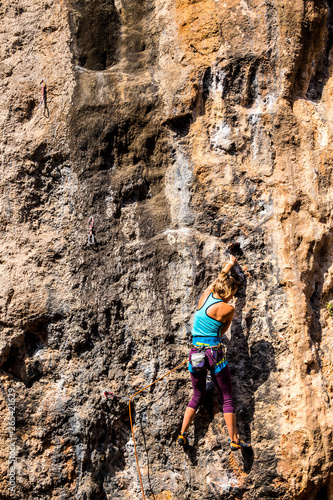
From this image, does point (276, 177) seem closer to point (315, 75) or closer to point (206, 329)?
point (315, 75)

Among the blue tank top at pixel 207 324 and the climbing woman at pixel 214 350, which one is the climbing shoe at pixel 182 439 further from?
the blue tank top at pixel 207 324

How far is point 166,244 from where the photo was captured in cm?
409

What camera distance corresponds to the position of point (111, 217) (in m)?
4.22

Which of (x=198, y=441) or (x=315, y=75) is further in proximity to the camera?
(x=315, y=75)

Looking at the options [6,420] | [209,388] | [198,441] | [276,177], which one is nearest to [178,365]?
[209,388]

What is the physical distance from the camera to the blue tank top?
358cm

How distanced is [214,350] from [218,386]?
0.38 metres

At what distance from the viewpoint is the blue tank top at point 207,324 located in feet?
11.8

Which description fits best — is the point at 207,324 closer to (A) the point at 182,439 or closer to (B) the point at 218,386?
(B) the point at 218,386

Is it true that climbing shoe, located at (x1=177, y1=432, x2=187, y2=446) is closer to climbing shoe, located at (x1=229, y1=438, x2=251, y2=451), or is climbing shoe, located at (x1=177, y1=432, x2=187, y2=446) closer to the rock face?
the rock face

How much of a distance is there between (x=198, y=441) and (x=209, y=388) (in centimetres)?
47

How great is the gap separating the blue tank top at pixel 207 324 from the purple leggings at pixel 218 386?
0.30m

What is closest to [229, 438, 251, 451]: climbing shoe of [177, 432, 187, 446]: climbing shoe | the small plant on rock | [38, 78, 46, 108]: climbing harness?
[177, 432, 187, 446]: climbing shoe

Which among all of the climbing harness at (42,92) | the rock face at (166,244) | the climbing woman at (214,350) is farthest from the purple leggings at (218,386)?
the climbing harness at (42,92)
